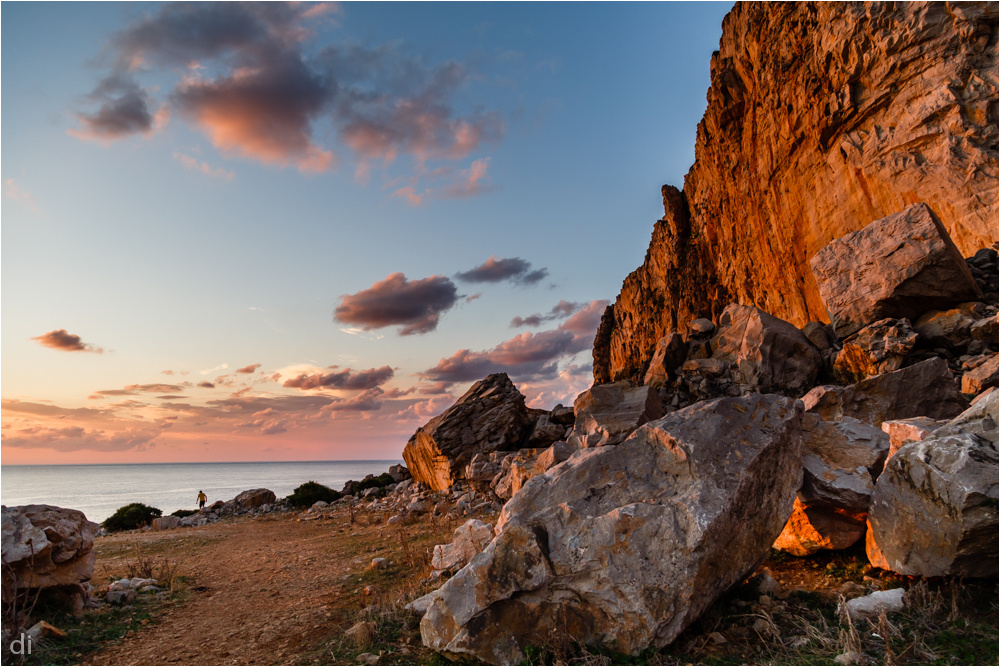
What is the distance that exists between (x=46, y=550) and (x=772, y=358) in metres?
22.2

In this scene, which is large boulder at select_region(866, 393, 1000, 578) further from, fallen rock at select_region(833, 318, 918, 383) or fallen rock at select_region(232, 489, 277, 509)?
fallen rock at select_region(232, 489, 277, 509)

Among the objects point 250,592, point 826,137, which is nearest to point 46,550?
point 250,592

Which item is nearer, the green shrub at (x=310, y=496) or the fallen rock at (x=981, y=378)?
the fallen rock at (x=981, y=378)

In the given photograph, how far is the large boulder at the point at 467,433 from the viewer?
24859 millimetres

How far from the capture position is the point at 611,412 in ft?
57.2

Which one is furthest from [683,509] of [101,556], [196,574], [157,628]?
[101,556]

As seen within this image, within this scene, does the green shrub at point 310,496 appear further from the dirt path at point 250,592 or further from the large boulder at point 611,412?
the large boulder at point 611,412

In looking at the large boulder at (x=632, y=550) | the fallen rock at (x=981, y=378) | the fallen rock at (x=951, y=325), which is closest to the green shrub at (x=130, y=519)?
the large boulder at (x=632, y=550)

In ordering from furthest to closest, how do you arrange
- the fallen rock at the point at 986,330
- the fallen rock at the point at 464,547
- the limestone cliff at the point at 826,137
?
the limestone cliff at the point at 826,137
the fallen rock at the point at 986,330
the fallen rock at the point at 464,547

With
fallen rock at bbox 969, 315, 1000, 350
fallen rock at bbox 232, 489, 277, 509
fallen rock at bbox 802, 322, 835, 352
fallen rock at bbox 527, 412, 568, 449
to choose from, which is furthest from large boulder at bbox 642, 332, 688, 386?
fallen rock at bbox 232, 489, 277, 509

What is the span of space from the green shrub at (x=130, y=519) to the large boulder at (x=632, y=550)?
23.5 m

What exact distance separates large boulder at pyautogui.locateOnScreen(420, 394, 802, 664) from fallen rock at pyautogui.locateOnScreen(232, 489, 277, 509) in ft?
77.1

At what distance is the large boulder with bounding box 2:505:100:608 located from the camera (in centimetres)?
725

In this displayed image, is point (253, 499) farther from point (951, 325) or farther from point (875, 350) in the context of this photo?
point (951, 325)
